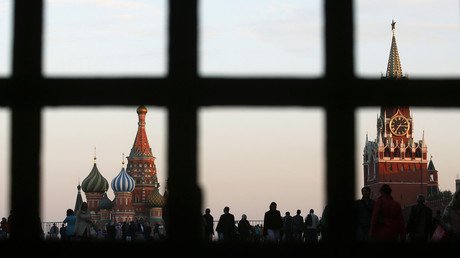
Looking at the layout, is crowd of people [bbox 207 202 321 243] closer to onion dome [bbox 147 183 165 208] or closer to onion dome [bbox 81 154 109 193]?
onion dome [bbox 147 183 165 208]

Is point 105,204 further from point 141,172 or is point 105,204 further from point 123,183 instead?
point 141,172

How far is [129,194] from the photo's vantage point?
12144 cm

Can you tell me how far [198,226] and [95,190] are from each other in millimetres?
122131

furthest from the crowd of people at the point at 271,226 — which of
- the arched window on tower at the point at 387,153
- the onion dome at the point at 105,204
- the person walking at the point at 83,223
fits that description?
the arched window on tower at the point at 387,153

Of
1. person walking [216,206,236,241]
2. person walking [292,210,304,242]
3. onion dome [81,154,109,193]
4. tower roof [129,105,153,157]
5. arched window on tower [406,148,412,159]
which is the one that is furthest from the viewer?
arched window on tower [406,148,412,159]

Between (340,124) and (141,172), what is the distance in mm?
124034

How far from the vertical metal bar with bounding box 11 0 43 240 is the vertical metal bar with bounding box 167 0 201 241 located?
33 centimetres

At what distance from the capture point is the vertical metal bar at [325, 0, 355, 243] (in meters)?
2.08

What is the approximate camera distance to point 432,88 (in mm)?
2127

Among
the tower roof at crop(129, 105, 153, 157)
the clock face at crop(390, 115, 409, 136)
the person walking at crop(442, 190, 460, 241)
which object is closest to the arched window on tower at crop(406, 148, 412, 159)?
the clock face at crop(390, 115, 409, 136)

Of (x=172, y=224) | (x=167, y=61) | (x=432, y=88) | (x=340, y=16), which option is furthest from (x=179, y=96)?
(x=432, y=88)

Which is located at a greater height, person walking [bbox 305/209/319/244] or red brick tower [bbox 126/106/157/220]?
red brick tower [bbox 126/106/157/220]

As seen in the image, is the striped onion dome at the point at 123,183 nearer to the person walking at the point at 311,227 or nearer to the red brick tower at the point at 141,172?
the red brick tower at the point at 141,172

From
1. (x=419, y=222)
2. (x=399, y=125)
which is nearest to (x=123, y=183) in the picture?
(x=399, y=125)
